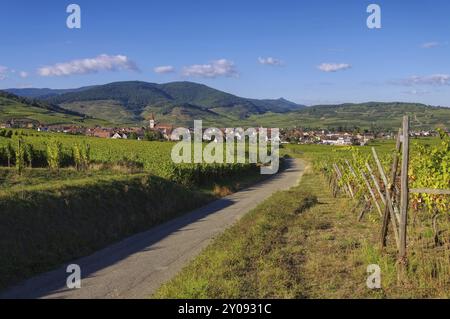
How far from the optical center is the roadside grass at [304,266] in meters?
9.38

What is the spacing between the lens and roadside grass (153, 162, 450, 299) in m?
9.38

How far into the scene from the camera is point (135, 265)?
1309 cm

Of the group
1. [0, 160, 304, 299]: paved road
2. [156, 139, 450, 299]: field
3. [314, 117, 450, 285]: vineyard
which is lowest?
[0, 160, 304, 299]: paved road

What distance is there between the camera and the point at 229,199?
103 ft

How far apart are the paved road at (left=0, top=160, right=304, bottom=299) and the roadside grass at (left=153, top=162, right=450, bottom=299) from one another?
3.16 feet

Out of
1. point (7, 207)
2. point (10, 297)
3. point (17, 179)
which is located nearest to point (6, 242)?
point (7, 207)

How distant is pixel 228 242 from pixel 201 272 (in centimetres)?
357

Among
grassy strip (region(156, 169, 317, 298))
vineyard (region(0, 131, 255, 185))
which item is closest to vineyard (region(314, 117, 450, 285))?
grassy strip (region(156, 169, 317, 298))

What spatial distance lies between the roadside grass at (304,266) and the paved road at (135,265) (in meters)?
0.96

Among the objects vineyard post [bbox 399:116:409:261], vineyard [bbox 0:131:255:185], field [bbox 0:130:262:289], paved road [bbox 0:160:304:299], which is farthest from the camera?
vineyard [bbox 0:131:255:185]

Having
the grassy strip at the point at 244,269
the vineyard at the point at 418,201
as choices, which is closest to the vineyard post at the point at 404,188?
the vineyard at the point at 418,201

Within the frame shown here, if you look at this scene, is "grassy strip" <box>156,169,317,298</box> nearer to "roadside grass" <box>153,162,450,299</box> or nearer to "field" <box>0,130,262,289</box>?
"roadside grass" <box>153,162,450,299</box>

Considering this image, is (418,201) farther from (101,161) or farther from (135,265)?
(101,161)
